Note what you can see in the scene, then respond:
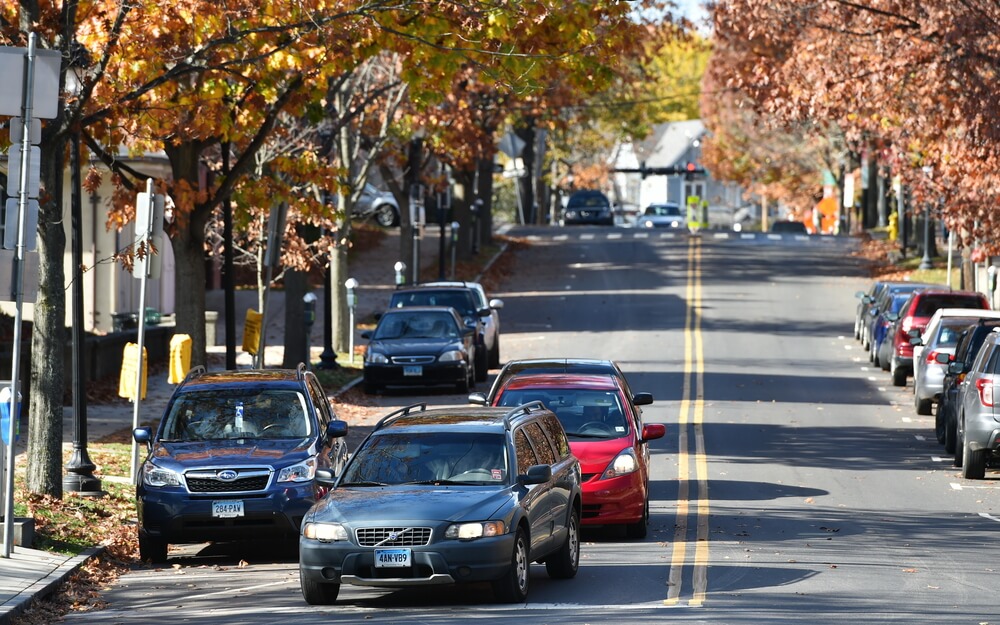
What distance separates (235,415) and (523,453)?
3967 millimetres

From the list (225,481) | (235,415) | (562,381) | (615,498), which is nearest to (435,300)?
(562,381)

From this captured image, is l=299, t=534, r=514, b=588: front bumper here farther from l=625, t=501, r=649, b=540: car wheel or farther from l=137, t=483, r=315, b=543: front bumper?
l=625, t=501, r=649, b=540: car wheel

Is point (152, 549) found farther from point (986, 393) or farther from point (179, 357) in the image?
point (986, 393)

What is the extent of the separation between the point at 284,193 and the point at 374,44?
3.30 meters

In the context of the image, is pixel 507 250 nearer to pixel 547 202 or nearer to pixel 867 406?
pixel 867 406

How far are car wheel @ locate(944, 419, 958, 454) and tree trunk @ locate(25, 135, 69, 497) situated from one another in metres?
11.8

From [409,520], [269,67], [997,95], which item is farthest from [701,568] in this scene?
[997,95]

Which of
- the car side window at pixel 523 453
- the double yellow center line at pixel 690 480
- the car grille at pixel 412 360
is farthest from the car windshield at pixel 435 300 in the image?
the car side window at pixel 523 453

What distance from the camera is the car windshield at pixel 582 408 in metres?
15.9

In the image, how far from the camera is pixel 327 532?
1151 cm

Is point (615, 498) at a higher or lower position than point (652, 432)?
lower

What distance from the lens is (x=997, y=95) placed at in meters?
24.3

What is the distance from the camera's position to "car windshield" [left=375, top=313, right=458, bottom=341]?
29.4m

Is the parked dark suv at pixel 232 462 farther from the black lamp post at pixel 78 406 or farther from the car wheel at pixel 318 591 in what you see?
the car wheel at pixel 318 591
